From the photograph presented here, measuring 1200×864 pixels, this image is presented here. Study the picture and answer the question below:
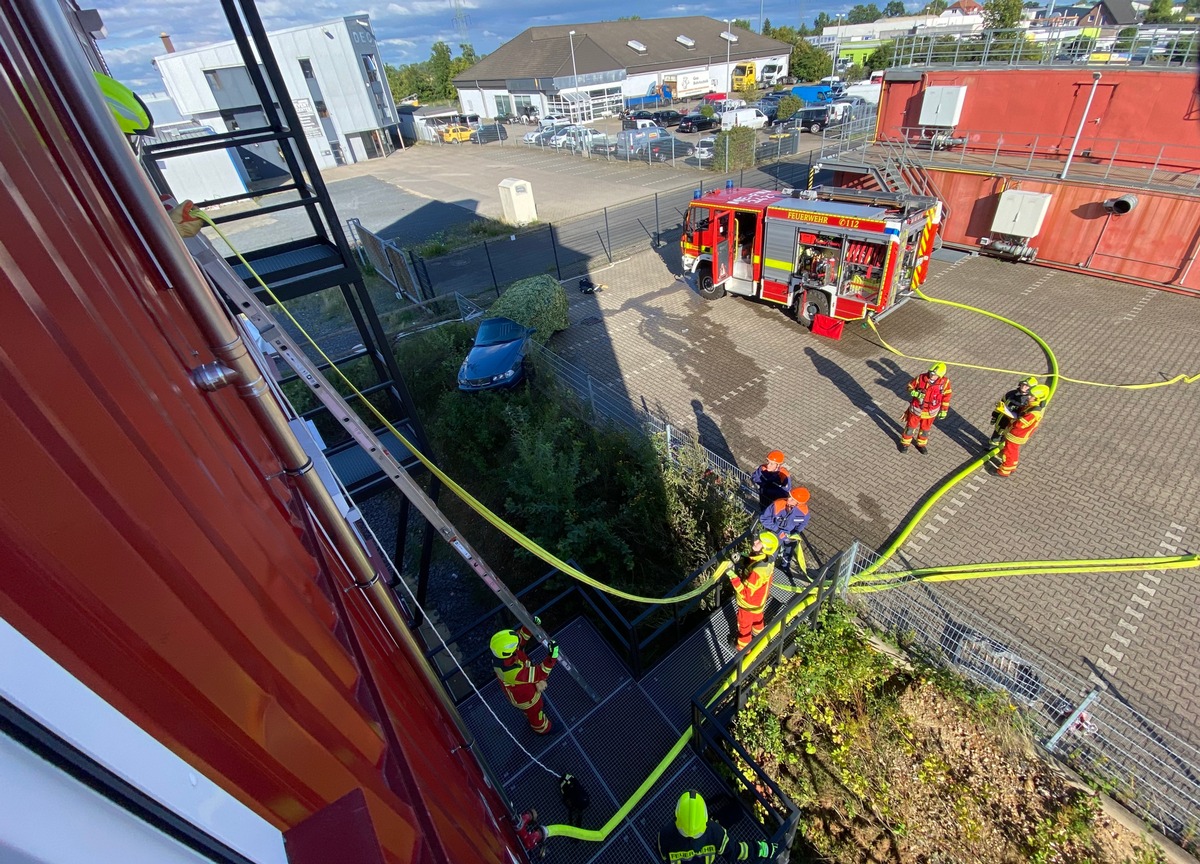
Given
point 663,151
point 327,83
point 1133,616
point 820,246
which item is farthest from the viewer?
point 327,83

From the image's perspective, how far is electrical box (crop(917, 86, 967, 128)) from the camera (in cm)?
1462

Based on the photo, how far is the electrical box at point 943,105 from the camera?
1462 cm

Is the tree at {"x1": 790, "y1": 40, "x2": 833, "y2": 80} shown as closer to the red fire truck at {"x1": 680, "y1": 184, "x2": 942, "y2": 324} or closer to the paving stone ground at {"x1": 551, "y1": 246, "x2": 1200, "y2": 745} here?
the paving stone ground at {"x1": 551, "y1": 246, "x2": 1200, "y2": 745}

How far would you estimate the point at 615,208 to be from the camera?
2156cm

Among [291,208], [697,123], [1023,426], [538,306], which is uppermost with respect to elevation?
[291,208]

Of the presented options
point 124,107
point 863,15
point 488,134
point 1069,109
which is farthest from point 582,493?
point 863,15

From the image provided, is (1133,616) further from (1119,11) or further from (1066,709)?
(1119,11)

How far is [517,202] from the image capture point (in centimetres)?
2105

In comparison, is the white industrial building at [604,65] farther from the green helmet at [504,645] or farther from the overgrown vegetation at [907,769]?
the green helmet at [504,645]

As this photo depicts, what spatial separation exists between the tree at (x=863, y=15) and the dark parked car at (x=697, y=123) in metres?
85.1

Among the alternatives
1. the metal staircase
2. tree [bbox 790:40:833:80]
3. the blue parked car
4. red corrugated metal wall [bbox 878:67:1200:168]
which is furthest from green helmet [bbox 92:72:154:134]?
tree [bbox 790:40:833:80]

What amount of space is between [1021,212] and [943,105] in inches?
166

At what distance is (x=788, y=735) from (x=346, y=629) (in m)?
4.76

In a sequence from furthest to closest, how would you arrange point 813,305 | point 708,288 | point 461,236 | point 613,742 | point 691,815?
point 461,236 → point 708,288 → point 813,305 → point 613,742 → point 691,815
